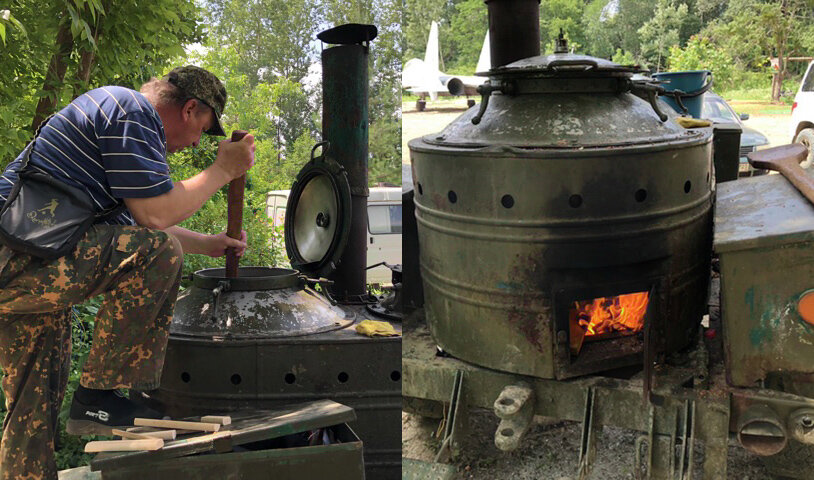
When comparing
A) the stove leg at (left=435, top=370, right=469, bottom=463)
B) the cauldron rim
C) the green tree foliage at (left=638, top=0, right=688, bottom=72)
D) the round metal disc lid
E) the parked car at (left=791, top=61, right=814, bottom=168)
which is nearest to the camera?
the cauldron rim

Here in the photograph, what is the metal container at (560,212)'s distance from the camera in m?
3.39

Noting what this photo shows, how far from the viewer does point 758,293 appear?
124 inches

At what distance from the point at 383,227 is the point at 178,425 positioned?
539cm

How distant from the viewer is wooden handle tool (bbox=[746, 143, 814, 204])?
3.56 meters

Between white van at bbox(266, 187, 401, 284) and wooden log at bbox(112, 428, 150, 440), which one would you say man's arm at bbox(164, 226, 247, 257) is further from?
white van at bbox(266, 187, 401, 284)

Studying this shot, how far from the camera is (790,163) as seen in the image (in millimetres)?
3904

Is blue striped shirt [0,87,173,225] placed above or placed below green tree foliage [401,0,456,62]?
below

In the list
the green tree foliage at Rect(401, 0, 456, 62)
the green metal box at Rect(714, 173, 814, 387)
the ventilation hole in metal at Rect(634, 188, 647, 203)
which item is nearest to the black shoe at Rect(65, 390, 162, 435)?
the ventilation hole in metal at Rect(634, 188, 647, 203)

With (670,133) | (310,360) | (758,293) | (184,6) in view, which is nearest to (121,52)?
(184,6)

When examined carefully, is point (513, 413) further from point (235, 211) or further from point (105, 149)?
point (105, 149)

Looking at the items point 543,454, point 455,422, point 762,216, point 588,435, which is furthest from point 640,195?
point 543,454

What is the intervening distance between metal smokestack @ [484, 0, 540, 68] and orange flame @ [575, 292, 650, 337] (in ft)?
6.70

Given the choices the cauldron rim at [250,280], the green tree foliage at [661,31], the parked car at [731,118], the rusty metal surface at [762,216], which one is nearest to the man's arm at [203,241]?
the cauldron rim at [250,280]

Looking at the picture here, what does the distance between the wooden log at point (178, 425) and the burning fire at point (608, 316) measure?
6.14 ft
